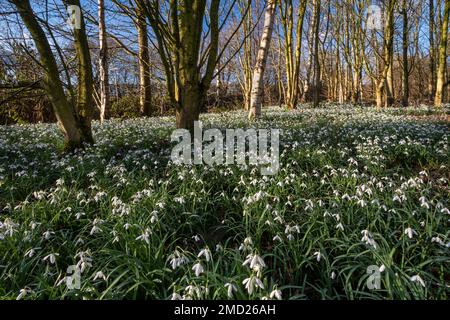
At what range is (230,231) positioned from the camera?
11.5ft

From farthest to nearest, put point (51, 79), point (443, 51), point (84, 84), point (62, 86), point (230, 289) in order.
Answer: point (443, 51) → point (84, 84) → point (62, 86) → point (51, 79) → point (230, 289)

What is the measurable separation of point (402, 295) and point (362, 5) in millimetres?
22624

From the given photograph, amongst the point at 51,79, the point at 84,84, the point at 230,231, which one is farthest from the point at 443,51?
the point at 51,79

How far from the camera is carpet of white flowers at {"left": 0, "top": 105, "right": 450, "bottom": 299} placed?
7.37 feet

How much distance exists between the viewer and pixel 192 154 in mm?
6051

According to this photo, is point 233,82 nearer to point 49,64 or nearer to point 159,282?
point 49,64

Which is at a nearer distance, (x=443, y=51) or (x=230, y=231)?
(x=230, y=231)

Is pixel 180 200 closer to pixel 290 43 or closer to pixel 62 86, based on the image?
pixel 62 86

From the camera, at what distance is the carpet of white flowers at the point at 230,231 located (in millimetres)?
2246

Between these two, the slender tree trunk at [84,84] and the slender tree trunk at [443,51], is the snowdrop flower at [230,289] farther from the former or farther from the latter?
the slender tree trunk at [443,51]

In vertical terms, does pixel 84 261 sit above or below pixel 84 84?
below

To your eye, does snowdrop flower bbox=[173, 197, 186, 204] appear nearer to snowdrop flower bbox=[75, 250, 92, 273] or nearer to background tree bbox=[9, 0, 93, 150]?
snowdrop flower bbox=[75, 250, 92, 273]
